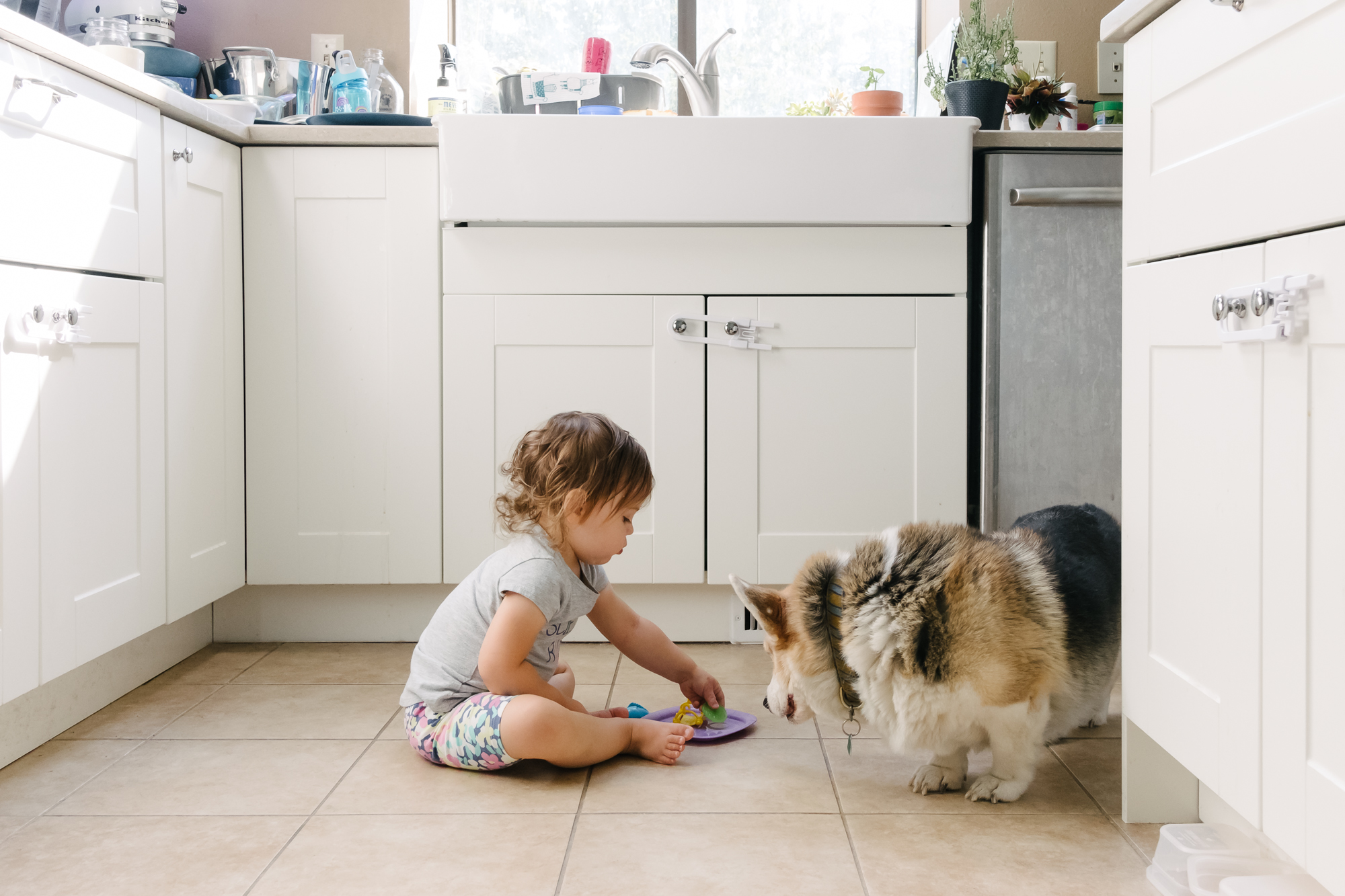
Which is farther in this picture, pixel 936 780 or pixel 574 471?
pixel 574 471

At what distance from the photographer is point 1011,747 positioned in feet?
4.50

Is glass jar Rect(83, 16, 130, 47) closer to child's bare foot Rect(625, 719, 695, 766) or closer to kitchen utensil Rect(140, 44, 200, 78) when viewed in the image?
kitchen utensil Rect(140, 44, 200, 78)

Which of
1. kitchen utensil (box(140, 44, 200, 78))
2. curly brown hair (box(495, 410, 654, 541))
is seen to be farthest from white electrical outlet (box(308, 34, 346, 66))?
curly brown hair (box(495, 410, 654, 541))

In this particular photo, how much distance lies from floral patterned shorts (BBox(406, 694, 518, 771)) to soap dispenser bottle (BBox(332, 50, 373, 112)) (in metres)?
1.67

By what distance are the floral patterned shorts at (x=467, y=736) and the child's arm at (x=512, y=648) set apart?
3 centimetres

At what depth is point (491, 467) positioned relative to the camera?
2.19 metres

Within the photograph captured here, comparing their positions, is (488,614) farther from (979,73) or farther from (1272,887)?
(979,73)

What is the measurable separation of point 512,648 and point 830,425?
94cm

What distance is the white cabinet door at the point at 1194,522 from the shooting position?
38.8 inches

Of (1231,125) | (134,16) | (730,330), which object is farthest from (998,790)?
(134,16)

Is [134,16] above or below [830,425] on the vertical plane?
above

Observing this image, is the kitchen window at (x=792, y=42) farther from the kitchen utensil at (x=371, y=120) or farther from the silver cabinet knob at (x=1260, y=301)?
the silver cabinet knob at (x=1260, y=301)

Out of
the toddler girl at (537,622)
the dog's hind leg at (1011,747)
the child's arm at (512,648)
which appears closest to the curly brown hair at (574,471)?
the toddler girl at (537,622)

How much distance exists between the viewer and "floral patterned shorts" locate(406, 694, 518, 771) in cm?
146
